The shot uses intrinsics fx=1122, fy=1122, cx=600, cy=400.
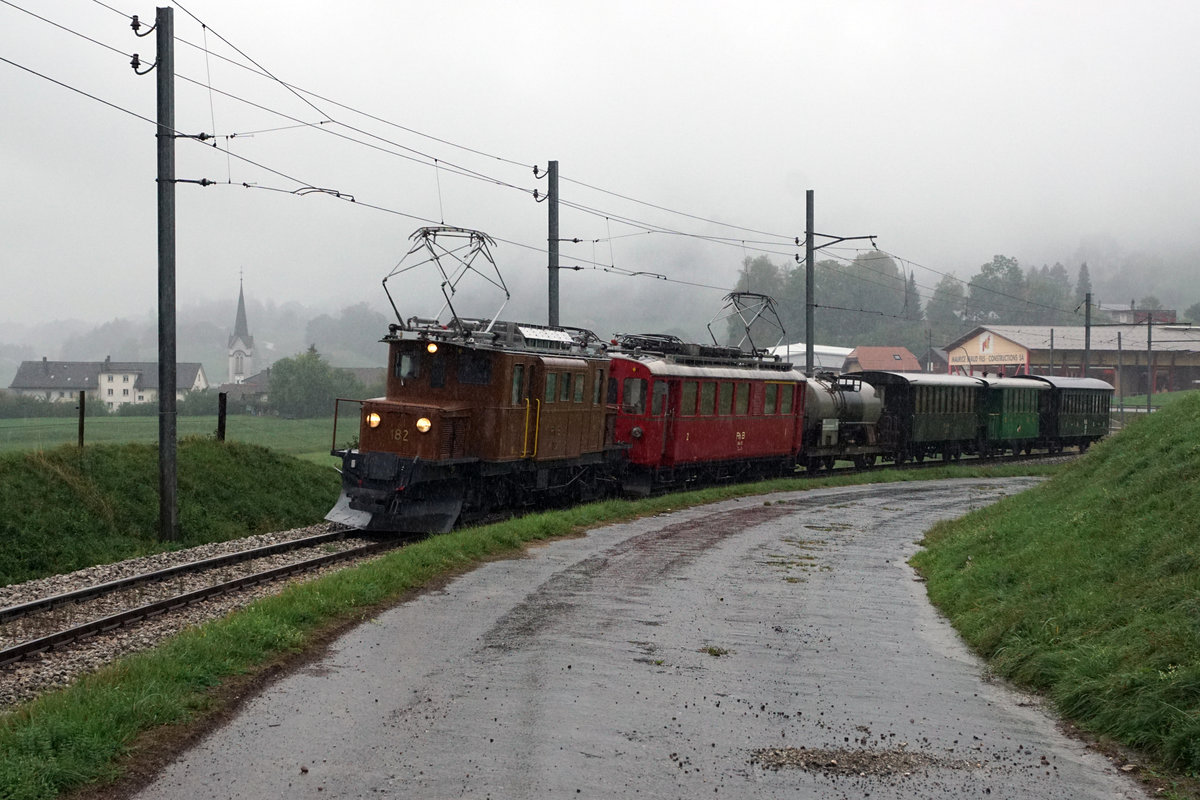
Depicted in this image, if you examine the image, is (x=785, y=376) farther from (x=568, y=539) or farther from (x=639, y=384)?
(x=568, y=539)

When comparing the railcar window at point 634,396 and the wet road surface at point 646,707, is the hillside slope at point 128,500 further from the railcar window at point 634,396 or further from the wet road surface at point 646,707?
the wet road surface at point 646,707

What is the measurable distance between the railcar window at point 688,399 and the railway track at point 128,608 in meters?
10.7

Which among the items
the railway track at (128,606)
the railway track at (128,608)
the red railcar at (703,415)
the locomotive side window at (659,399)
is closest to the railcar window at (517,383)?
the railway track at (128,606)

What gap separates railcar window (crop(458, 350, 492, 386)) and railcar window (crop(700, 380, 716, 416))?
375 inches

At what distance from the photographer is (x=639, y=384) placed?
27078 mm

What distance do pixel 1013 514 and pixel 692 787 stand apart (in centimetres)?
1330

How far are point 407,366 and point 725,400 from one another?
37.6 ft

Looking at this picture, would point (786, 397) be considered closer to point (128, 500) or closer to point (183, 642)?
point (128, 500)

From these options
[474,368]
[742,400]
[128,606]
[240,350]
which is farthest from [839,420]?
[240,350]

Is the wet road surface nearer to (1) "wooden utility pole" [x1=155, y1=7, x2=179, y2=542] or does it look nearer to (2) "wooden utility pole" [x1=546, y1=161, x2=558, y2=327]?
(1) "wooden utility pole" [x1=155, y1=7, x2=179, y2=542]

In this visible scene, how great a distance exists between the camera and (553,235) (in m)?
29.7

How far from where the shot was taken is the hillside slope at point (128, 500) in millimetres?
18172

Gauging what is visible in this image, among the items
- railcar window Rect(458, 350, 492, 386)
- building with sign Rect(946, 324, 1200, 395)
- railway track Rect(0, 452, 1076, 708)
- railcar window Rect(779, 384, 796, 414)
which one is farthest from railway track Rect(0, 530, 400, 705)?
building with sign Rect(946, 324, 1200, 395)

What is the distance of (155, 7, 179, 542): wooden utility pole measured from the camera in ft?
63.7
